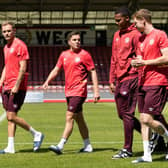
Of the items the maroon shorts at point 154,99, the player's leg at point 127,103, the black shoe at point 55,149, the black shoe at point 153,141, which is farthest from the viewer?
the black shoe at point 153,141

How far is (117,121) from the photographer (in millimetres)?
17266

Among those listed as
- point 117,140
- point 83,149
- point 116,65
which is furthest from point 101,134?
point 116,65

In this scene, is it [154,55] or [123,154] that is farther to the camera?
[123,154]

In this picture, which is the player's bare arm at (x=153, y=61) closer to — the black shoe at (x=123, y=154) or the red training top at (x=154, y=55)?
the red training top at (x=154, y=55)

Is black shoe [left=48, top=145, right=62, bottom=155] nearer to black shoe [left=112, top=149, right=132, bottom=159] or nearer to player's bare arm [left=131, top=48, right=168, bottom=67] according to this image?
black shoe [left=112, top=149, right=132, bottom=159]

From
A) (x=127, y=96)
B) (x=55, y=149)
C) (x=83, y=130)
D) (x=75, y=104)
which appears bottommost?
(x=55, y=149)

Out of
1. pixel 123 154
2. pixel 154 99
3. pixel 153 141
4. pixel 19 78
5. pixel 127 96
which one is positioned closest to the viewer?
pixel 154 99

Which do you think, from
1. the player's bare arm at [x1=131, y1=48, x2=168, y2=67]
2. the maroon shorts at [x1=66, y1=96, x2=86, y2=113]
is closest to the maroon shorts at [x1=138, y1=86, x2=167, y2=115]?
the player's bare arm at [x1=131, y1=48, x2=168, y2=67]

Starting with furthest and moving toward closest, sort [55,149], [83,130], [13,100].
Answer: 1. [83,130]
2. [13,100]
3. [55,149]

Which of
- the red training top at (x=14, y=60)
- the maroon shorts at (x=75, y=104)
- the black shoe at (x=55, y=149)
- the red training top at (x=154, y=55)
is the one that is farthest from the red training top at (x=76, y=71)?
the red training top at (x=154, y=55)

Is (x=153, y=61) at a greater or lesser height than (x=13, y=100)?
greater

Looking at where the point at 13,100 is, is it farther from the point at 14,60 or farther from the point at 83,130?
the point at 83,130

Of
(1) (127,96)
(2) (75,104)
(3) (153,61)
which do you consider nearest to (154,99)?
(3) (153,61)

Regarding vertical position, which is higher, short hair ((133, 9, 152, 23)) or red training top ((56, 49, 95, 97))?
short hair ((133, 9, 152, 23))
